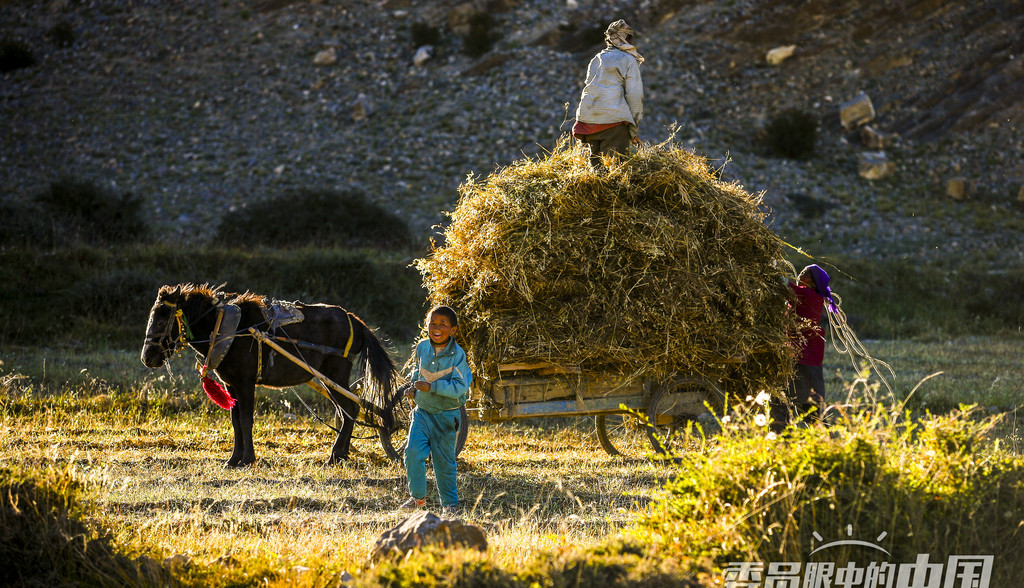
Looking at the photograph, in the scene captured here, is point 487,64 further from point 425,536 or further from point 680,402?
point 425,536

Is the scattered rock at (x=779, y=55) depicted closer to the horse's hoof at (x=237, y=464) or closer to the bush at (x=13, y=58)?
the bush at (x=13, y=58)

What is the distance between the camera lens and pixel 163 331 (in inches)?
317

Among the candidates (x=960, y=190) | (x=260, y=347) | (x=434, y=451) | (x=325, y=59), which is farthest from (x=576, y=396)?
(x=325, y=59)

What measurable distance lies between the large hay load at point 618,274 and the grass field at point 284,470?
1.11 metres

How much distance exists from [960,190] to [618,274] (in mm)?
27129

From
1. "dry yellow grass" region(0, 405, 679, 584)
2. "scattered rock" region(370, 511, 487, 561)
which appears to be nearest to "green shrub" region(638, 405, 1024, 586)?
"dry yellow grass" region(0, 405, 679, 584)

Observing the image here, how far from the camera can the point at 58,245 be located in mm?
22172

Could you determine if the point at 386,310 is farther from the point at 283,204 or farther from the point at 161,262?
the point at 283,204

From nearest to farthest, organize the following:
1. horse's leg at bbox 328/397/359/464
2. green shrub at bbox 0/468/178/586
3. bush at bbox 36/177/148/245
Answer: green shrub at bbox 0/468/178/586, horse's leg at bbox 328/397/359/464, bush at bbox 36/177/148/245

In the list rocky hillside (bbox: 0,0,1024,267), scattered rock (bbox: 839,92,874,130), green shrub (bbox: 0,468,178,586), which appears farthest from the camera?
scattered rock (bbox: 839,92,874,130)

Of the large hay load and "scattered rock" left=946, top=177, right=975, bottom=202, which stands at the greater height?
"scattered rock" left=946, top=177, right=975, bottom=202

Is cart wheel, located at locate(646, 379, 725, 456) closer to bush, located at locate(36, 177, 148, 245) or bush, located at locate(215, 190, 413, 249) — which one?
bush, located at locate(215, 190, 413, 249)

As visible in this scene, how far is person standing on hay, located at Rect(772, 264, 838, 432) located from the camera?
334 inches

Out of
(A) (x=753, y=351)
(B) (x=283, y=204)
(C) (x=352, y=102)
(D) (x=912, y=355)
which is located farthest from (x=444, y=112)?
(A) (x=753, y=351)
